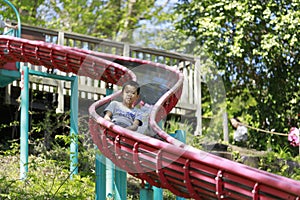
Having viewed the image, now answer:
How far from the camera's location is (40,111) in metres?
11.8

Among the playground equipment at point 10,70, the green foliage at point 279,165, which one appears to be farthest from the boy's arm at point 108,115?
the green foliage at point 279,165

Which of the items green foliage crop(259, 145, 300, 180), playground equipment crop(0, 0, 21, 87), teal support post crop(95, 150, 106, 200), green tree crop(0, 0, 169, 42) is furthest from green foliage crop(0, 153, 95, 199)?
green tree crop(0, 0, 169, 42)

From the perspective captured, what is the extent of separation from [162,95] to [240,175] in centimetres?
226

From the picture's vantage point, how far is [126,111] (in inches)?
249

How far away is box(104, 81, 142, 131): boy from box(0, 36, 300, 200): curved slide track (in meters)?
0.10

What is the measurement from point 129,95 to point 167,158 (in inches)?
50.0

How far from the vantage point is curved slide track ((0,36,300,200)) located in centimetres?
474

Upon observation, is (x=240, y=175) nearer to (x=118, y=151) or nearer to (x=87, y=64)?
(x=118, y=151)

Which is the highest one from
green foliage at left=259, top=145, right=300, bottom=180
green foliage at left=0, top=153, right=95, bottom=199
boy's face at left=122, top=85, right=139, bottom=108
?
boy's face at left=122, top=85, right=139, bottom=108

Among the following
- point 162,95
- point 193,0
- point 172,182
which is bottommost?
point 172,182

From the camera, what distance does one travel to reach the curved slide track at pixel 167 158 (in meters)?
4.74

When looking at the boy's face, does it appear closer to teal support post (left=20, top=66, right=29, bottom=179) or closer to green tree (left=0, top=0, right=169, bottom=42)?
teal support post (left=20, top=66, right=29, bottom=179)

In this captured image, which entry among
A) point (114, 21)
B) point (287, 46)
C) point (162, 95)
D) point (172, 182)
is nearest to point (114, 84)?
point (162, 95)

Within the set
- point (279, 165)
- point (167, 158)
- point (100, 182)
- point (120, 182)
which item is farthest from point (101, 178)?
point (279, 165)
